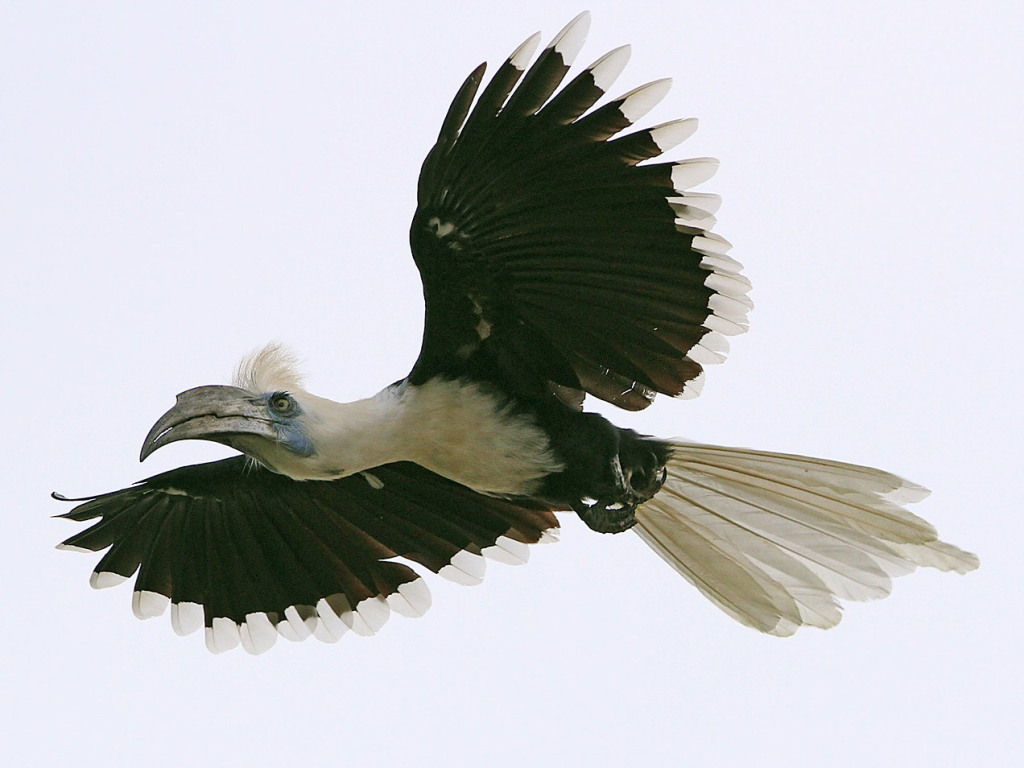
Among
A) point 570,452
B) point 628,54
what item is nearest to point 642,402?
point 570,452

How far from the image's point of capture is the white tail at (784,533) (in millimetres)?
4250

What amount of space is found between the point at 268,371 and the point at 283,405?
0.57 feet

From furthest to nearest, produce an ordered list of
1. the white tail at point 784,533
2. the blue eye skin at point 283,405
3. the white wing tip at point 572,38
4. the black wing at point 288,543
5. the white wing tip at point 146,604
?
1. the white wing tip at point 146,604
2. the black wing at point 288,543
3. the white tail at point 784,533
4. the blue eye skin at point 283,405
5. the white wing tip at point 572,38

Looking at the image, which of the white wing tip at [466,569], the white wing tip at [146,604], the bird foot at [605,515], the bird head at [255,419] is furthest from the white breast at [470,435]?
the white wing tip at [146,604]

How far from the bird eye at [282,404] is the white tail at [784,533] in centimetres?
126

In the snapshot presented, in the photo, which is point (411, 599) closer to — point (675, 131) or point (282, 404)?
point (282, 404)

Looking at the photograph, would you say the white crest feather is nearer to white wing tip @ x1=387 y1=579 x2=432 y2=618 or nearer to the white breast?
the white breast

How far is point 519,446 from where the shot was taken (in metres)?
4.06

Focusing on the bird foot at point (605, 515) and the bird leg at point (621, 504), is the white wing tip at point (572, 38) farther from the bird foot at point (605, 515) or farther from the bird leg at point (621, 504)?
the bird foot at point (605, 515)

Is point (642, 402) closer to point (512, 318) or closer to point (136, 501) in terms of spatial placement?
Answer: point (512, 318)

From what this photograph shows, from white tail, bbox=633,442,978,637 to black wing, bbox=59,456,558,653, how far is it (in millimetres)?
507

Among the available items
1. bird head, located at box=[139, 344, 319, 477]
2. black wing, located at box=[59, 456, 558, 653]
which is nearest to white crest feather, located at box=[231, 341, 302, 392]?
bird head, located at box=[139, 344, 319, 477]

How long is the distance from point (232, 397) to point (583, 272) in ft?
3.68

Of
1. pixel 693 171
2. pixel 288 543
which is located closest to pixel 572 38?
pixel 693 171
